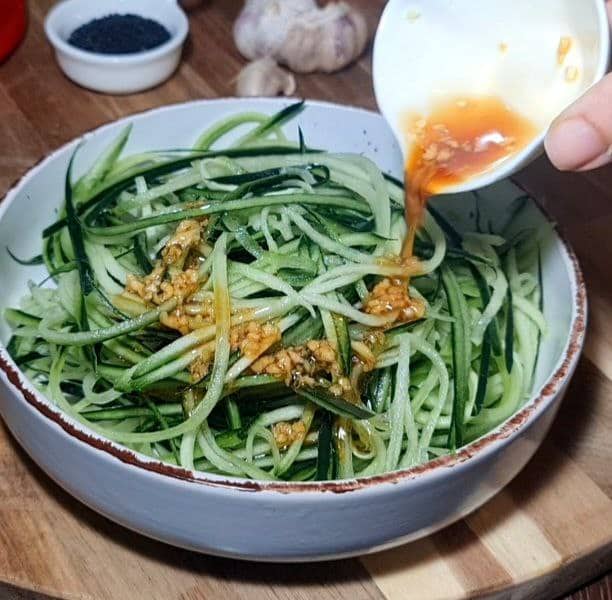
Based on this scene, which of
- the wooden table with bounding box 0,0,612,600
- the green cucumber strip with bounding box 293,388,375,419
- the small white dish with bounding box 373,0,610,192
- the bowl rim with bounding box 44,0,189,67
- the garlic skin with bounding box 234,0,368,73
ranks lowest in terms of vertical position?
the wooden table with bounding box 0,0,612,600

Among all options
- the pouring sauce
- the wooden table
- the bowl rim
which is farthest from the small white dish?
the bowl rim

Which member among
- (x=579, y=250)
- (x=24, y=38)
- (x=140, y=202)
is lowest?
(x=579, y=250)

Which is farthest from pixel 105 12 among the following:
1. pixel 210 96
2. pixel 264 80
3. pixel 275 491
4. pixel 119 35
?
pixel 275 491

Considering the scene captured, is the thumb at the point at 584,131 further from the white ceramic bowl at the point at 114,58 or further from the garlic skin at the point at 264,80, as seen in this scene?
the white ceramic bowl at the point at 114,58

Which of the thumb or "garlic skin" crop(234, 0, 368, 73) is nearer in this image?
the thumb

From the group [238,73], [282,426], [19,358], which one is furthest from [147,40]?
[282,426]

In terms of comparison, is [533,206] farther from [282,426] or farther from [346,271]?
[282,426]

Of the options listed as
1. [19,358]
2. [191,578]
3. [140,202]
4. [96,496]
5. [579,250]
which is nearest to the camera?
[96,496]

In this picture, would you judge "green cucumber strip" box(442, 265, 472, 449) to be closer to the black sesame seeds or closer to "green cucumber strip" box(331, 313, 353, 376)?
"green cucumber strip" box(331, 313, 353, 376)
